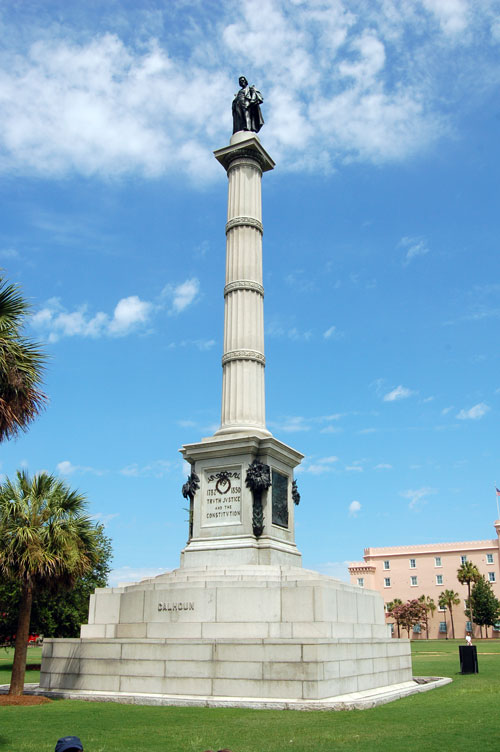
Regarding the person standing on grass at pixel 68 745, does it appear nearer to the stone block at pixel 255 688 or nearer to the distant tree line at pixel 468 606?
the stone block at pixel 255 688

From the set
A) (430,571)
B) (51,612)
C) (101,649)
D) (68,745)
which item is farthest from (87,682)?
(430,571)

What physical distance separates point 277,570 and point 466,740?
8048 mm

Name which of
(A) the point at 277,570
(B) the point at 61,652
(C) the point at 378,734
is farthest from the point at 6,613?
(C) the point at 378,734

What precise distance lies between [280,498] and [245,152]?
40.4ft

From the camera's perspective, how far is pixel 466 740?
991 cm

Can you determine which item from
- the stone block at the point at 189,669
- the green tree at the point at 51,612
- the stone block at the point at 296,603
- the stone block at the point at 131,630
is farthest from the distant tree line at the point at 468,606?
the stone block at the point at 189,669

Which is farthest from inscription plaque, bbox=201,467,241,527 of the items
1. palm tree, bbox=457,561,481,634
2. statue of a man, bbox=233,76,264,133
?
palm tree, bbox=457,561,481,634

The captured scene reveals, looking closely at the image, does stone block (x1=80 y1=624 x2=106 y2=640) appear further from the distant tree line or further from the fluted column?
the distant tree line

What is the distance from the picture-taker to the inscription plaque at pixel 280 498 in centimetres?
1945

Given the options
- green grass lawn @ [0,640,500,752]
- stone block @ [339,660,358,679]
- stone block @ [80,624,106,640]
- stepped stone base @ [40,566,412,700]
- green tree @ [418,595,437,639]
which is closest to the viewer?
green grass lawn @ [0,640,500,752]

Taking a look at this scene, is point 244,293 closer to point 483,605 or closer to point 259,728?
point 259,728

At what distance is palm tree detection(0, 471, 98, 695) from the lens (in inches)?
679

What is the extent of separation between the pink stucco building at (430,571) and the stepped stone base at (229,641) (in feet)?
261

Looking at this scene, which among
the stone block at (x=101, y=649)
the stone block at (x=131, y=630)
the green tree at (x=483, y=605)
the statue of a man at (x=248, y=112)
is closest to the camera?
the stone block at (x=101, y=649)
